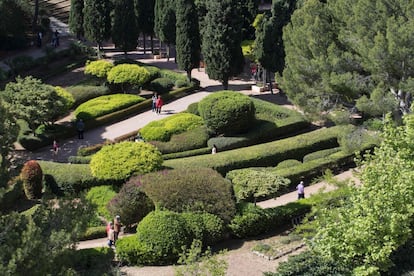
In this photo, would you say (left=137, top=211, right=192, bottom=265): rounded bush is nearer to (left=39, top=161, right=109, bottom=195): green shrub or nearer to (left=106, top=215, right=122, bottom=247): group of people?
(left=106, top=215, right=122, bottom=247): group of people

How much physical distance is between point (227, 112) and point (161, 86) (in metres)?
10.4

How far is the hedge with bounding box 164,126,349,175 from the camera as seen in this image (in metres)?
25.6

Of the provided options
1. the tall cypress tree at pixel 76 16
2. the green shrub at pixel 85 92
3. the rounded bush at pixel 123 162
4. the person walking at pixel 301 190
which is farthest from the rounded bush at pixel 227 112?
the tall cypress tree at pixel 76 16

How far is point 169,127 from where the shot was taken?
96.2 feet

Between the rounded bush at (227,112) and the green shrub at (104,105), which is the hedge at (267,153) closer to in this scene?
the rounded bush at (227,112)

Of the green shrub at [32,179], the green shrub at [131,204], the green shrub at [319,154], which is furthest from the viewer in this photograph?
the green shrub at [319,154]

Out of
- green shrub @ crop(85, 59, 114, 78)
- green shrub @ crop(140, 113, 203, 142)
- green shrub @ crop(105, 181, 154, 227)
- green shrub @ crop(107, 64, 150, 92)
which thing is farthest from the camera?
green shrub @ crop(85, 59, 114, 78)

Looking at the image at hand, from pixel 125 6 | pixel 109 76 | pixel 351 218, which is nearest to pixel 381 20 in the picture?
pixel 351 218

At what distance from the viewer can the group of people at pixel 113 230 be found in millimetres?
20062

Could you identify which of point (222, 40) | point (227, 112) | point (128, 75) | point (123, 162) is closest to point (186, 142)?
point (227, 112)

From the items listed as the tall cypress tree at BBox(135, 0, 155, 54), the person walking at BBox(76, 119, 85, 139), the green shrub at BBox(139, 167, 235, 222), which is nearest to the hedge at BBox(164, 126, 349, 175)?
the green shrub at BBox(139, 167, 235, 222)

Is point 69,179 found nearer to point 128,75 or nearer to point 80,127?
point 80,127

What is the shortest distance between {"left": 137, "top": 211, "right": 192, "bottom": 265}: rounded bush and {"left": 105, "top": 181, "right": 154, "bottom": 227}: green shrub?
6.46 feet

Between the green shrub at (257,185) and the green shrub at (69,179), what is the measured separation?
5.10 meters
